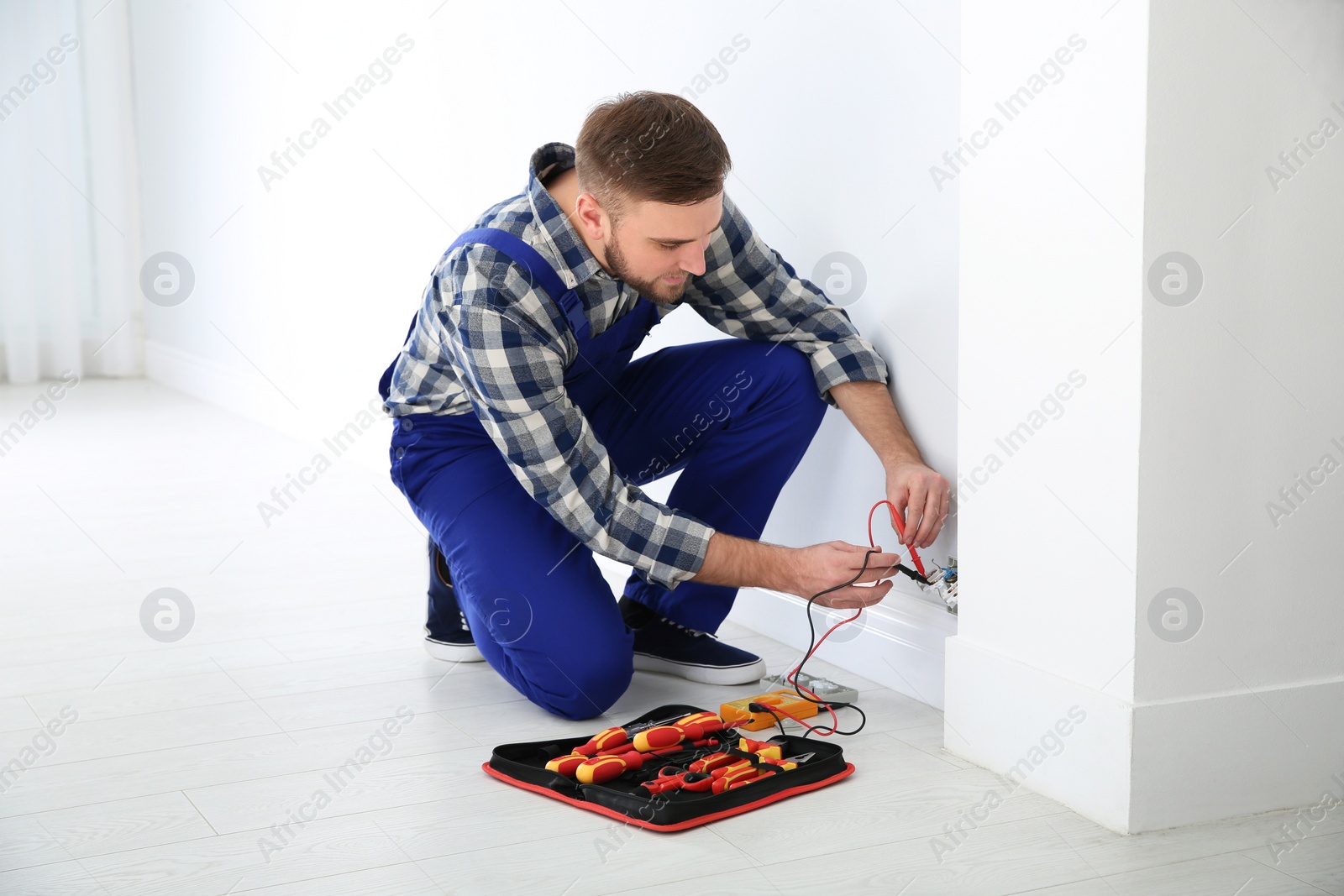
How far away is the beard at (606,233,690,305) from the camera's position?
5.32 ft

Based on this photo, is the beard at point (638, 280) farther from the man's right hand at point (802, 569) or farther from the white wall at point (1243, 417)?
the white wall at point (1243, 417)

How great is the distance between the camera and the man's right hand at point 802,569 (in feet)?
5.16

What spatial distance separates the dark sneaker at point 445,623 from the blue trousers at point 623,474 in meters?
0.15

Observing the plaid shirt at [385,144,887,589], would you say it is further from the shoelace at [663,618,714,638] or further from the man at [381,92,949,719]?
the shoelace at [663,618,714,638]

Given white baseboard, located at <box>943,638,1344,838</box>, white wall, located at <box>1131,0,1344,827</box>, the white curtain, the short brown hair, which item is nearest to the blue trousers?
the short brown hair

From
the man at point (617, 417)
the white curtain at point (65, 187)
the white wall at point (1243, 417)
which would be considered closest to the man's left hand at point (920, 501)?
the man at point (617, 417)

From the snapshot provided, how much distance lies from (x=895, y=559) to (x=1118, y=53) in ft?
2.12

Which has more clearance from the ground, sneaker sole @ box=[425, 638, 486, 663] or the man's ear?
the man's ear

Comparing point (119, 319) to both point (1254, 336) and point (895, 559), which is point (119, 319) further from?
point (1254, 336)

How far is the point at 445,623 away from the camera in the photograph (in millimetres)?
2045

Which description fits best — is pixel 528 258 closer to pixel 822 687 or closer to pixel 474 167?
pixel 822 687

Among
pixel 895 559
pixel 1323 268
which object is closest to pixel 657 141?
pixel 895 559

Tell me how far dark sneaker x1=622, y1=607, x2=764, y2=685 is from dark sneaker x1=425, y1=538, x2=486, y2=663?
10.2 inches

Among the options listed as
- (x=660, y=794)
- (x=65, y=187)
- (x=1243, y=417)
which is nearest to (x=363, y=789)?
(x=660, y=794)
